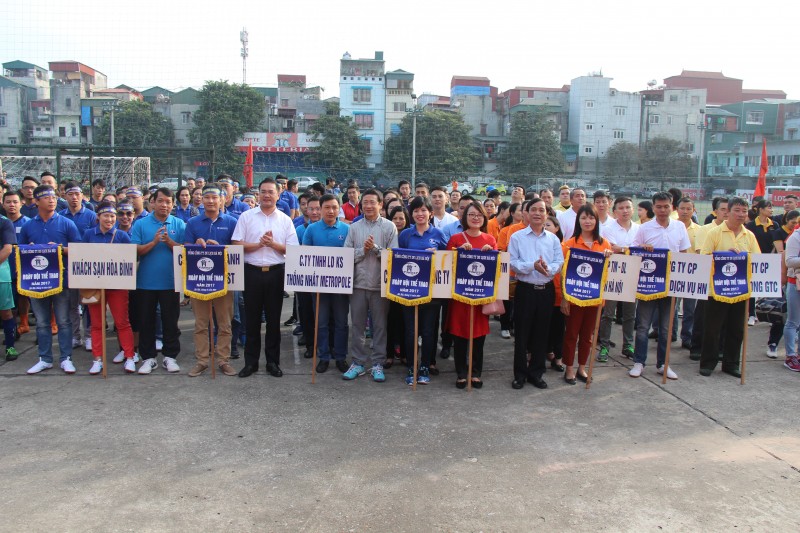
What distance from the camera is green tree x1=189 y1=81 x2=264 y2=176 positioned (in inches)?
1543

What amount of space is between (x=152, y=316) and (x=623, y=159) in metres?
27.8

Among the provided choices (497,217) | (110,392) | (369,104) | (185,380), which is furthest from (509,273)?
(369,104)

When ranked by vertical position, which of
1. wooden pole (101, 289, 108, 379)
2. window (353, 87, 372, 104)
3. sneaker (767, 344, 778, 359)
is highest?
window (353, 87, 372, 104)

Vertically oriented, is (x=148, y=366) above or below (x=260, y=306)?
below

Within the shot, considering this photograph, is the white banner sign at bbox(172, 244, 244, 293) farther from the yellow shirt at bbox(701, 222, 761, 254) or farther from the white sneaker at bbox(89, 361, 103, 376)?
the yellow shirt at bbox(701, 222, 761, 254)

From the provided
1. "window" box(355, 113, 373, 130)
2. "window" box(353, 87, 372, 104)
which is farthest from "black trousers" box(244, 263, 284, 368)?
"window" box(353, 87, 372, 104)

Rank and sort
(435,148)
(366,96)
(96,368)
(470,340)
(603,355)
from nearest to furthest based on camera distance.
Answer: (470,340), (96,368), (603,355), (435,148), (366,96)

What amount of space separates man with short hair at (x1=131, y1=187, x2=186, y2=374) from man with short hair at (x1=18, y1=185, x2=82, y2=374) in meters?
0.75

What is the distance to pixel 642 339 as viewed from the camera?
6582 millimetres

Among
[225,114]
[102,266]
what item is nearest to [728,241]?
[102,266]

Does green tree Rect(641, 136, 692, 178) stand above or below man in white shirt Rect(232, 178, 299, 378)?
above

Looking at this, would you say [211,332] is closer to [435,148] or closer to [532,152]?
[435,148]

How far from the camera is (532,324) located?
6188 mm

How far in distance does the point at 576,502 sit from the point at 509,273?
106 inches
